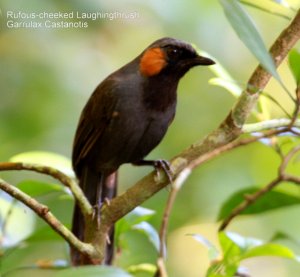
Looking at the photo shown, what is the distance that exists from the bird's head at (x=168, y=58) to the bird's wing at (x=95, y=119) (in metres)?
0.17

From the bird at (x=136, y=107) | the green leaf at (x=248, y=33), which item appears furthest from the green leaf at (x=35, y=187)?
the green leaf at (x=248, y=33)

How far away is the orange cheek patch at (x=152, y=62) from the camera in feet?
9.72

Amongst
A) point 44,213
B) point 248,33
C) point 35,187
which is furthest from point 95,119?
point 248,33

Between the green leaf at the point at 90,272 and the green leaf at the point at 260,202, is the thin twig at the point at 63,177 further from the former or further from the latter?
the green leaf at the point at 90,272

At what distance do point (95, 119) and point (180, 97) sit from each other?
7.00 feet

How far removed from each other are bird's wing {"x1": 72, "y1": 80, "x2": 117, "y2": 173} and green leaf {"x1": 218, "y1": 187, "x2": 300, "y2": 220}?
0.86 metres

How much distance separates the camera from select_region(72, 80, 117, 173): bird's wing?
9.74ft

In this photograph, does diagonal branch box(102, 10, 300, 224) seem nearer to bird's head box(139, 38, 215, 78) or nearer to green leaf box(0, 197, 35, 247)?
green leaf box(0, 197, 35, 247)

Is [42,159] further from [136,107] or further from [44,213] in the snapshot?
[44,213]

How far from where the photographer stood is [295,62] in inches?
71.5

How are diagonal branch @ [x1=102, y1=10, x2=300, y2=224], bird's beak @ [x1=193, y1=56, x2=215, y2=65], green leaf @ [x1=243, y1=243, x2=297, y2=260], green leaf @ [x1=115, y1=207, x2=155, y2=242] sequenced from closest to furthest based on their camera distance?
green leaf @ [x1=243, y1=243, x2=297, y2=260] → diagonal branch @ [x1=102, y1=10, x2=300, y2=224] → green leaf @ [x1=115, y1=207, x2=155, y2=242] → bird's beak @ [x1=193, y1=56, x2=215, y2=65]

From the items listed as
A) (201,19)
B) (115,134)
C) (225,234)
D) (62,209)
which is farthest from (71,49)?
(225,234)

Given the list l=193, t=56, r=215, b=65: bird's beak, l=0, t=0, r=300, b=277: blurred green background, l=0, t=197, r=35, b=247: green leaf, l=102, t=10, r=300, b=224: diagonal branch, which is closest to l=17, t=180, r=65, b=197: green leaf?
l=0, t=197, r=35, b=247: green leaf

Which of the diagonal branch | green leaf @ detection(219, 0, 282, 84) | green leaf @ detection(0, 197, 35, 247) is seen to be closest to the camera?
green leaf @ detection(219, 0, 282, 84)
